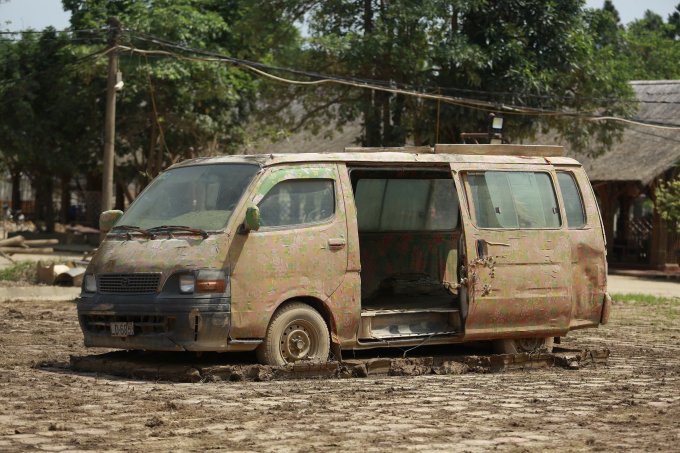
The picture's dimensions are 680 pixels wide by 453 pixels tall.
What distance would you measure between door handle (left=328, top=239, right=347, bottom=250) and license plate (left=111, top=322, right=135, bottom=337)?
1964 millimetres

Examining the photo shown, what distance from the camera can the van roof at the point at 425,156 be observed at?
8805 millimetres

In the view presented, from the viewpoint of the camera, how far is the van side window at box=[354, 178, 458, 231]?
11.1m

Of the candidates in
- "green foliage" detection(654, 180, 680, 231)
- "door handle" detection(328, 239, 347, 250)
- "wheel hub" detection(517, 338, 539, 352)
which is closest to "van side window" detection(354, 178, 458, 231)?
"wheel hub" detection(517, 338, 539, 352)

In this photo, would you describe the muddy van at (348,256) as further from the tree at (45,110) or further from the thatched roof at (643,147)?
the tree at (45,110)

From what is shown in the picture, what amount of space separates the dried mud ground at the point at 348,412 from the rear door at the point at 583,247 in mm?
867

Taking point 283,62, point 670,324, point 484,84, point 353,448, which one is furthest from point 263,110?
point 353,448

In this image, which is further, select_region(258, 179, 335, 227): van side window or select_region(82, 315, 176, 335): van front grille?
select_region(258, 179, 335, 227): van side window

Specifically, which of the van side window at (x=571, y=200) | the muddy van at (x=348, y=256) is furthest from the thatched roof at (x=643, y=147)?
the van side window at (x=571, y=200)

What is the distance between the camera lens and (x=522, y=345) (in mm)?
10281

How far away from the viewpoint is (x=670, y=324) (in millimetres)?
14875

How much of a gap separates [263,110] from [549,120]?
8.51 metres

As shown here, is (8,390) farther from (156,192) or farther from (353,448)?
(353,448)

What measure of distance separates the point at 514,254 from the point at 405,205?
1915mm

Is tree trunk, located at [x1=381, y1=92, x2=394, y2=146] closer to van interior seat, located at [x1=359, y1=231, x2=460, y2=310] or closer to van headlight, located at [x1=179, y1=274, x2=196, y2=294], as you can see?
van interior seat, located at [x1=359, y1=231, x2=460, y2=310]
